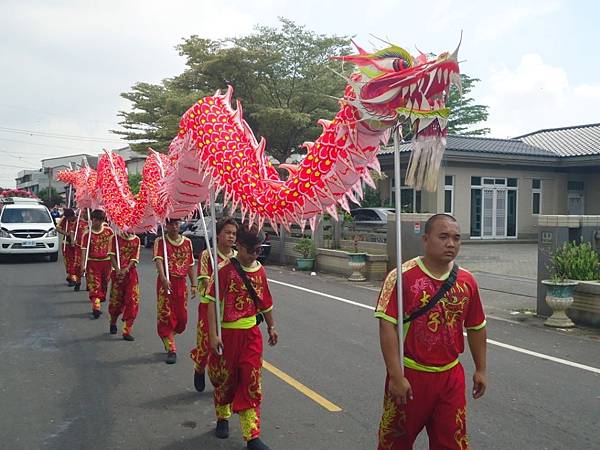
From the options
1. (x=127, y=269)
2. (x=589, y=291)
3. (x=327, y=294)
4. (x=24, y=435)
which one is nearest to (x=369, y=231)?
(x=327, y=294)

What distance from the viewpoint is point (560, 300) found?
28.9ft

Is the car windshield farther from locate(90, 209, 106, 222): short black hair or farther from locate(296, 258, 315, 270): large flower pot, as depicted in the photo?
locate(90, 209, 106, 222): short black hair

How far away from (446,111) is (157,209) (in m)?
3.68

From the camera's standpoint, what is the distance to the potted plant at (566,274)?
28.9ft

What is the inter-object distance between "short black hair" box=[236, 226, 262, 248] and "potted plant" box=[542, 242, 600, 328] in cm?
610

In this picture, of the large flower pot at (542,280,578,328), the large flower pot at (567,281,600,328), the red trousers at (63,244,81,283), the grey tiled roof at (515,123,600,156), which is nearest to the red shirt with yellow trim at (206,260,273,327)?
the large flower pot at (542,280,578,328)

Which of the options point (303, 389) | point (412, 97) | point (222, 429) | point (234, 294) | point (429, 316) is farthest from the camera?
point (303, 389)

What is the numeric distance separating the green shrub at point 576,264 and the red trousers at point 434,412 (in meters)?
6.83

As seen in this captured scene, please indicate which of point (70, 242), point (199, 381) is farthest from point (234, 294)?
point (70, 242)

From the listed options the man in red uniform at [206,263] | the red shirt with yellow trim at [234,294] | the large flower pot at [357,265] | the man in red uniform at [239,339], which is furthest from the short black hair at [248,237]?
the large flower pot at [357,265]

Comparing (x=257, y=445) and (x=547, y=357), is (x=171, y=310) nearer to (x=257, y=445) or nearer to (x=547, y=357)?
(x=257, y=445)

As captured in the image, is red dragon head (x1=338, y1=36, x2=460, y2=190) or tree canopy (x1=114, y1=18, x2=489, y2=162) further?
tree canopy (x1=114, y1=18, x2=489, y2=162)

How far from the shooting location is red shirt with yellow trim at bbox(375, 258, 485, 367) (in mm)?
3102

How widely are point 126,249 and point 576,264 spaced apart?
22.3ft
